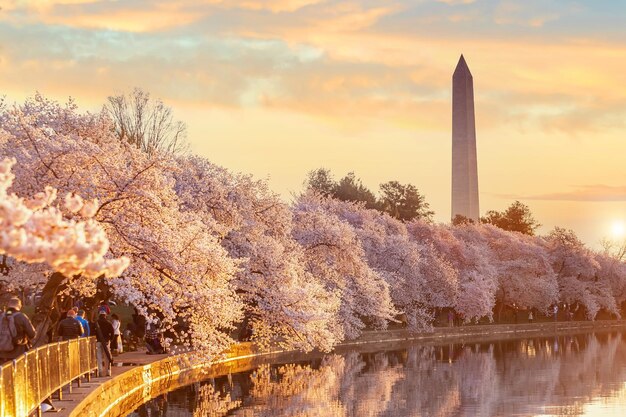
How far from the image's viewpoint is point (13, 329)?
23797 mm

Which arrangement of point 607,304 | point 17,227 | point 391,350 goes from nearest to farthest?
point 17,227, point 391,350, point 607,304

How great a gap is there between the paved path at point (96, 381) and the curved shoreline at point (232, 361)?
8.0 inches

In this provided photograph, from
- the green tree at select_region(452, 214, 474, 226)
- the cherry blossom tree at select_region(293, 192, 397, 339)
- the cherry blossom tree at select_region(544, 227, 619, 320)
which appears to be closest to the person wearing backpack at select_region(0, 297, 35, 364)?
the cherry blossom tree at select_region(293, 192, 397, 339)

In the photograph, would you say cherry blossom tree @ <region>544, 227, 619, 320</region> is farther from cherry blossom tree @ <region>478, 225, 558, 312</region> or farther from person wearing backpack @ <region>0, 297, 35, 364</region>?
person wearing backpack @ <region>0, 297, 35, 364</region>

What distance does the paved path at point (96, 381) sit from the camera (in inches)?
1115

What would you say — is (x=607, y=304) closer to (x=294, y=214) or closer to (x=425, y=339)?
(x=425, y=339)

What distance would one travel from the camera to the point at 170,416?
113 ft

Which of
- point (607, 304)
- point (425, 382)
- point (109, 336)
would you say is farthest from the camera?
point (607, 304)

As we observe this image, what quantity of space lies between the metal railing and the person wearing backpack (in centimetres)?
40

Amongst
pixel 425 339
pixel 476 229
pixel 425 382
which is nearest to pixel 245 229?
pixel 425 382

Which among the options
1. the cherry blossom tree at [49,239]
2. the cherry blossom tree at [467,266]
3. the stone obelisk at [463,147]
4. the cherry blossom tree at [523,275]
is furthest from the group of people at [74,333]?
the stone obelisk at [463,147]

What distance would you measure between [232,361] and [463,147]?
9463cm

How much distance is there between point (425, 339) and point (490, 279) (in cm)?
1501

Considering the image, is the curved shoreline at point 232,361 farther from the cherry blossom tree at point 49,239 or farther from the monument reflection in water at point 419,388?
the cherry blossom tree at point 49,239
